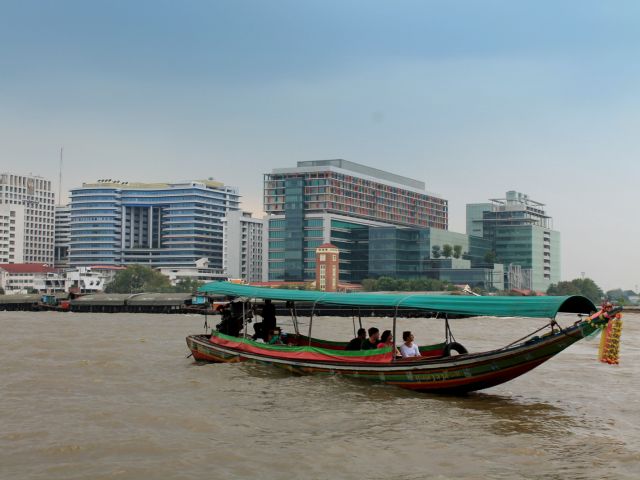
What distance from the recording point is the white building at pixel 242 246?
561 feet

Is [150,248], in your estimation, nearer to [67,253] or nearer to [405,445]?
[67,253]

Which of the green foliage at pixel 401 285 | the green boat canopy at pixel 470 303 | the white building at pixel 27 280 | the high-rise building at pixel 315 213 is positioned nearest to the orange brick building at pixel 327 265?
the high-rise building at pixel 315 213

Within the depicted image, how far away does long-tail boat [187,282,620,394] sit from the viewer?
619 inches

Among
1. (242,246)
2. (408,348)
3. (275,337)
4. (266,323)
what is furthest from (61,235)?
(408,348)

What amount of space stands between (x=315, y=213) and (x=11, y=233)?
80693 mm

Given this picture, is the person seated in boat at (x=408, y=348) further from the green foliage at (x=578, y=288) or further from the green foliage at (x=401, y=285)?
the green foliage at (x=578, y=288)

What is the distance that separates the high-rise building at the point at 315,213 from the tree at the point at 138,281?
21082 mm

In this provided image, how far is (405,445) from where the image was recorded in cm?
1310

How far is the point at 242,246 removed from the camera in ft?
570

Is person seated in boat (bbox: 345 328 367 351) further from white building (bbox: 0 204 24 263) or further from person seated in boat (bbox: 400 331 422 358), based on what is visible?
white building (bbox: 0 204 24 263)

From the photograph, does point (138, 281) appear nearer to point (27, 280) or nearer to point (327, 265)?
point (27, 280)

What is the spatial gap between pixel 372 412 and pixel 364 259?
5206 inches

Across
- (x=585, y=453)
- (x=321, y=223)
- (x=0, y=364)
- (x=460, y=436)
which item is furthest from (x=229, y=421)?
(x=321, y=223)

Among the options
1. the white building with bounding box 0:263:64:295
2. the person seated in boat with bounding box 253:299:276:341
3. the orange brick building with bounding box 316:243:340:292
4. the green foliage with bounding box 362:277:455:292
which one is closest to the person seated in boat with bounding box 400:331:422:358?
the person seated in boat with bounding box 253:299:276:341
